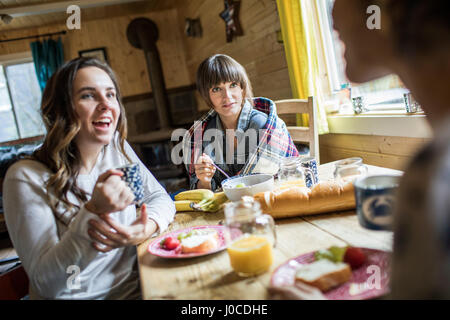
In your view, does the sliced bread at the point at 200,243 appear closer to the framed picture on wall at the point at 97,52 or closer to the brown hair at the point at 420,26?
the brown hair at the point at 420,26

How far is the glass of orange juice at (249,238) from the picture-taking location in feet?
2.50

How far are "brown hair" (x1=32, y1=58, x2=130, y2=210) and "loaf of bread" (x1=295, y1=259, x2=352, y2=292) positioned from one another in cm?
68

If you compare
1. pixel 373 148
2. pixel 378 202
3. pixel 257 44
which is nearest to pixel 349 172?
pixel 378 202

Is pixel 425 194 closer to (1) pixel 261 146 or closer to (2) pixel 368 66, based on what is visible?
(2) pixel 368 66

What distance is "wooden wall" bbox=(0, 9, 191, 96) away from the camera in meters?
6.54

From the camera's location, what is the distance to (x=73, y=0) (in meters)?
5.09

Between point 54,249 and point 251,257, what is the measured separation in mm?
496

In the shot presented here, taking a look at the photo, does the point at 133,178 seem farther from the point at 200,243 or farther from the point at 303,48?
the point at 303,48

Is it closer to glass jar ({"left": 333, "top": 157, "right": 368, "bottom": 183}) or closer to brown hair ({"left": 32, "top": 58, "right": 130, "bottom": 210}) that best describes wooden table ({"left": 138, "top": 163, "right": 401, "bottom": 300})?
glass jar ({"left": 333, "top": 157, "right": 368, "bottom": 183})

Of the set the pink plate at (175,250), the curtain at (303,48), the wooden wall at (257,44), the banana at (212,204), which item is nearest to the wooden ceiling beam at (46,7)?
the wooden wall at (257,44)

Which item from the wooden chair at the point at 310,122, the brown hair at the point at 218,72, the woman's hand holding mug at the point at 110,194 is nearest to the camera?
the woman's hand holding mug at the point at 110,194

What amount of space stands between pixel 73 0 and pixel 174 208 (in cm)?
484

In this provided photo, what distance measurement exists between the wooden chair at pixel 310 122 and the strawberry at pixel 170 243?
1.20m
